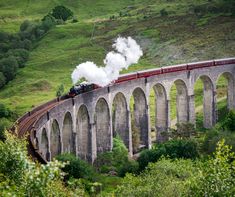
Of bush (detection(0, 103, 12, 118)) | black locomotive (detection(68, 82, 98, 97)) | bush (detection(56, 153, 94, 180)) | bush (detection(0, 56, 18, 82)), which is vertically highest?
bush (detection(0, 56, 18, 82))

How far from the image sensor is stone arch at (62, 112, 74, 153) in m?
56.2

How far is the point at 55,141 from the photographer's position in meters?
54.9

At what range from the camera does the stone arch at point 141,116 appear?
67.3 metres

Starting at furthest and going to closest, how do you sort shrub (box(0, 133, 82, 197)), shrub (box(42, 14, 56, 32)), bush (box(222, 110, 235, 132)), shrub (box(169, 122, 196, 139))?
1. shrub (box(42, 14, 56, 32))
2. shrub (box(169, 122, 196, 139))
3. bush (box(222, 110, 235, 132))
4. shrub (box(0, 133, 82, 197))

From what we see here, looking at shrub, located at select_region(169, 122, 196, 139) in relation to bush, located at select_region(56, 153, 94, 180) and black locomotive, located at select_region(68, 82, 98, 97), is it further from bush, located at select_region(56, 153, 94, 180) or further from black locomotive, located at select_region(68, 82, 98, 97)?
bush, located at select_region(56, 153, 94, 180)

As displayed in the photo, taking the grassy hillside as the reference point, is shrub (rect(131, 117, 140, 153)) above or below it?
below

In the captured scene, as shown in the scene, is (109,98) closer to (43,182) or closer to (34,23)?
(43,182)

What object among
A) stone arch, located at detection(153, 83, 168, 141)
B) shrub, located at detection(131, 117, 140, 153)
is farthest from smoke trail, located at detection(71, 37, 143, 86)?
shrub, located at detection(131, 117, 140, 153)

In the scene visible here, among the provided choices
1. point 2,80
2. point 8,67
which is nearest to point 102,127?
point 2,80

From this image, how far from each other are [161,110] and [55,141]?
65.1ft

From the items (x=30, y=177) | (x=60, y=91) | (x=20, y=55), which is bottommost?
(x=30, y=177)

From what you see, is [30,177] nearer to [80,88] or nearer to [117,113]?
[80,88]

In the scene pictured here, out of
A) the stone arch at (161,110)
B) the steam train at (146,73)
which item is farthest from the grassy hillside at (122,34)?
the steam train at (146,73)

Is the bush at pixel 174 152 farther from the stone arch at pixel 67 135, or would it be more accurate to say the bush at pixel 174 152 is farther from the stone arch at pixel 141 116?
the stone arch at pixel 141 116
